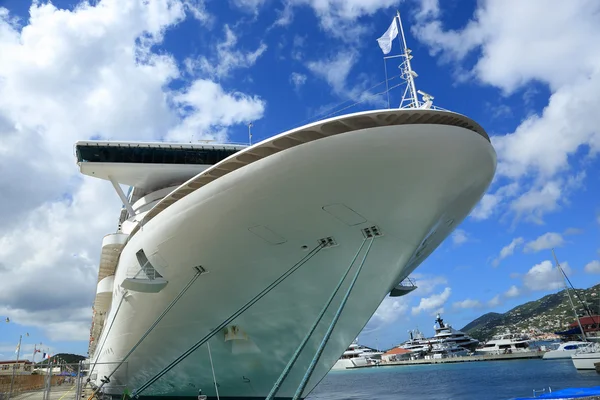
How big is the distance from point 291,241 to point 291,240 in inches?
1.1

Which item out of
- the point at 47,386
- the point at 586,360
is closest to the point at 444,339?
the point at 586,360

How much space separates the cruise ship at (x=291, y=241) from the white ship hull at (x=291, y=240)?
27 millimetres

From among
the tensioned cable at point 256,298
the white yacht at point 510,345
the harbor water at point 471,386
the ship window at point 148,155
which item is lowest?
the harbor water at point 471,386

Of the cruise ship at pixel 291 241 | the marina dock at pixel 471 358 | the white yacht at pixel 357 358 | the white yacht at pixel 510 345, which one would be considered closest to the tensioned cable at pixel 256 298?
the cruise ship at pixel 291 241

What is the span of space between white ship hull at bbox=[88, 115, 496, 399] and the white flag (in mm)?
3598

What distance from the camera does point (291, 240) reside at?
28.6ft

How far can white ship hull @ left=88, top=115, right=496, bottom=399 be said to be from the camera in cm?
755

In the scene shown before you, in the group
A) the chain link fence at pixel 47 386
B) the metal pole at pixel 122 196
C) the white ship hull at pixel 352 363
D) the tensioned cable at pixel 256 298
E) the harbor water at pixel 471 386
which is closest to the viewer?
the tensioned cable at pixel 256 298

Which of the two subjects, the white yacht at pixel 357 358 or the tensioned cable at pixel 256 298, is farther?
the white yacht at pixel 357 358

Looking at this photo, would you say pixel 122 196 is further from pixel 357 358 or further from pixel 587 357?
pixel 357 358

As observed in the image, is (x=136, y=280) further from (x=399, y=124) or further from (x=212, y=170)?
(x=399, y=124)

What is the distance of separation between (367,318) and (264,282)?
9.20 feet

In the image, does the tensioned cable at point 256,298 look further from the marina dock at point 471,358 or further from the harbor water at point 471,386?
the marina dock at point 471,358

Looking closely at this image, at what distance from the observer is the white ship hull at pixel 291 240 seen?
7.55 metres
